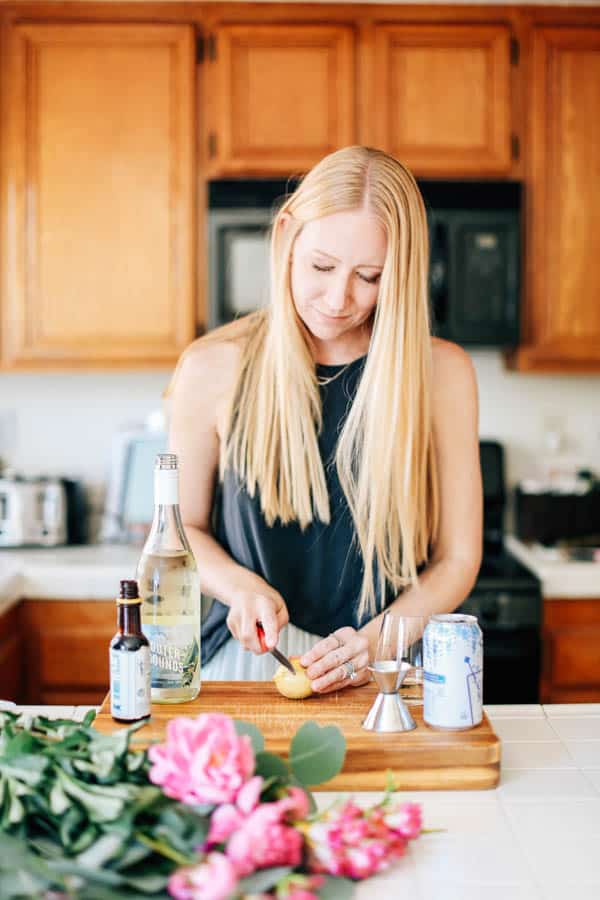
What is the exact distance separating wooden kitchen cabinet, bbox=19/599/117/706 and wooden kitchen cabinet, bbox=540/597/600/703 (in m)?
1.16

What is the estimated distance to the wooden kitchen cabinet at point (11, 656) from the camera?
258 centimetres

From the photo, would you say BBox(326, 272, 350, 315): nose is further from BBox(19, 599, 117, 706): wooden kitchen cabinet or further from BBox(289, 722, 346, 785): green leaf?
BBox(19, 599, 117, 706): wooden kitchen cabinet

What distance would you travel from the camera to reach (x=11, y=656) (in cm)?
264

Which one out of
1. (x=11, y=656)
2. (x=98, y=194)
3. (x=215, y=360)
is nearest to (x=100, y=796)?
(x=215, y=360)

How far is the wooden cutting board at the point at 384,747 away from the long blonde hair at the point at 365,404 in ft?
1.30

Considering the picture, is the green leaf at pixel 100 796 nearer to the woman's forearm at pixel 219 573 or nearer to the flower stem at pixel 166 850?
the flower stem at pixel 166 850

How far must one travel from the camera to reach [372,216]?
4.83ft

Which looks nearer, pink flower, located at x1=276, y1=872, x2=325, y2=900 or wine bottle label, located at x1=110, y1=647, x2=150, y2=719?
pink flower, located at x1=276, y1=872, x2=325, y2=900

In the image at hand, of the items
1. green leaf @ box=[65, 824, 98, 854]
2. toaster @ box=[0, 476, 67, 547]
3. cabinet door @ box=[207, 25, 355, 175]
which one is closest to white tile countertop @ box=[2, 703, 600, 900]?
green leaf @ box=[65, 824, 98, 854]

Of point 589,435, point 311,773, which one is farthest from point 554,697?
point 311,773

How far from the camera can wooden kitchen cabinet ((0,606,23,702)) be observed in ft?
8.46

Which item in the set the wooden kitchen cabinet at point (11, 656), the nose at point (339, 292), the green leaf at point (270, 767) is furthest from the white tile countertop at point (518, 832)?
the wooden kitchen cabinet at point (11, 656)

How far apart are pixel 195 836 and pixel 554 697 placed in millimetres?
2023

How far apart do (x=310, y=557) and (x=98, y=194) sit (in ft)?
5.46
